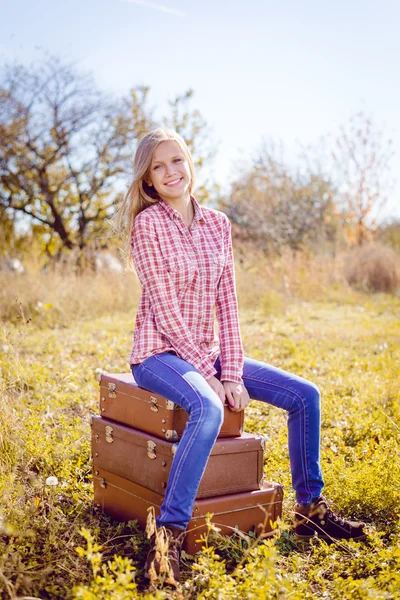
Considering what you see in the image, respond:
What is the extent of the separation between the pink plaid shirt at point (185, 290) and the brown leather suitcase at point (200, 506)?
539mm

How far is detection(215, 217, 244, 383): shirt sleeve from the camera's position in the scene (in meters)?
2.93

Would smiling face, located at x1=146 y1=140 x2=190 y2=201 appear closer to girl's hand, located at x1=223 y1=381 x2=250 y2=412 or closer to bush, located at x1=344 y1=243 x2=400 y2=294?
girl's hand, located at x1=223 y1=381 x2=250 y2=412

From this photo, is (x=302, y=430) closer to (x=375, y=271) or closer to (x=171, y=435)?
(x=171, y=435)

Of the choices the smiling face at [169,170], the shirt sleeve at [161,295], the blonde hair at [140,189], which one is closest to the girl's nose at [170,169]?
the smiling face at [169,170]

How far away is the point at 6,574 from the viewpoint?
2318 mm

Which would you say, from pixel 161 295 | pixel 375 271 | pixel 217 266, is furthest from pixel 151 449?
pixel 375 271

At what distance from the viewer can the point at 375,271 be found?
13.6 metres

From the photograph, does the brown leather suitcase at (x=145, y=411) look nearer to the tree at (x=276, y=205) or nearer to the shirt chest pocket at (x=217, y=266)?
the shirt chest pocket at (x=217, y=266)

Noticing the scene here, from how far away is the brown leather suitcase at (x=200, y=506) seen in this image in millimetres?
2646

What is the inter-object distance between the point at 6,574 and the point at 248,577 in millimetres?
908

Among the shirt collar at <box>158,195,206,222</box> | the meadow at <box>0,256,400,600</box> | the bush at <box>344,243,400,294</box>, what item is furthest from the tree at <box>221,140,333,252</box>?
the shirt collar at <box>158,195,206,222</box>

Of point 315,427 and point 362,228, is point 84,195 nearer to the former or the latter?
point 362,228

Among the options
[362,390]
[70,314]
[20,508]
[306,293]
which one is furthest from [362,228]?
[20,508]

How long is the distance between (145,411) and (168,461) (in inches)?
11.3
